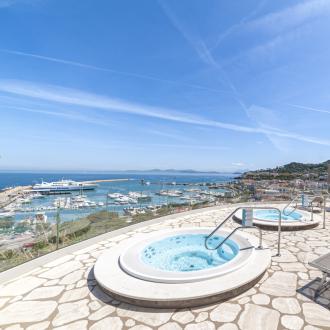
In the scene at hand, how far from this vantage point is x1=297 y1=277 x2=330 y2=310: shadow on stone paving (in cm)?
248

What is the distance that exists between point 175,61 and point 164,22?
2.09 metres

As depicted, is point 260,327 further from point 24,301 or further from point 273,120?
point 273,120

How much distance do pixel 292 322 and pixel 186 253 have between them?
9.12ft

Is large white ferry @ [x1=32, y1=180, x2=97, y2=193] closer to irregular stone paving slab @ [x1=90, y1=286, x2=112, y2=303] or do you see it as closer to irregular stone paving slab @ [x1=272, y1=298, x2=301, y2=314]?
irregular stone paving slab @ [x1=90, y1=286, x2=112, y2=303]

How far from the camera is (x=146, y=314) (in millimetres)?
2348

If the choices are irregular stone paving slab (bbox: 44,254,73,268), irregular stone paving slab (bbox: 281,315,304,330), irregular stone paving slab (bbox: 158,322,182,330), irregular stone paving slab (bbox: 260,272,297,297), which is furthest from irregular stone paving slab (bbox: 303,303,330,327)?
irregular stone paving slab (bbox: 44,254,73,268)

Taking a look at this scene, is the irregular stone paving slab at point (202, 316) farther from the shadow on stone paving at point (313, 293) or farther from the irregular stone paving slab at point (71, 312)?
the shadow on stone paving at point (313, 293)

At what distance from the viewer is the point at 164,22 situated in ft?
25.2

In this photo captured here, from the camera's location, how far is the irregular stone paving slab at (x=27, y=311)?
2.29 m

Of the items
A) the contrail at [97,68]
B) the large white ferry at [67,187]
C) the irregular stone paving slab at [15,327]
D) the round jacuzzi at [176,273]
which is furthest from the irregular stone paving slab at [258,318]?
A: the contrail at [97,68]

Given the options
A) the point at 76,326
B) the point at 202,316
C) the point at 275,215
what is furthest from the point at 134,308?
the point at 275,215

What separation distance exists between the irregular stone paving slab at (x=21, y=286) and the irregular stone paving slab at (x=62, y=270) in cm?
14

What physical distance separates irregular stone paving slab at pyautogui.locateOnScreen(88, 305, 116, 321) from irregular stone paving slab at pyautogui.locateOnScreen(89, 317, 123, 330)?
0.08m

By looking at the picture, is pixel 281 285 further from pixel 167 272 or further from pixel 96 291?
pixel 96 291
